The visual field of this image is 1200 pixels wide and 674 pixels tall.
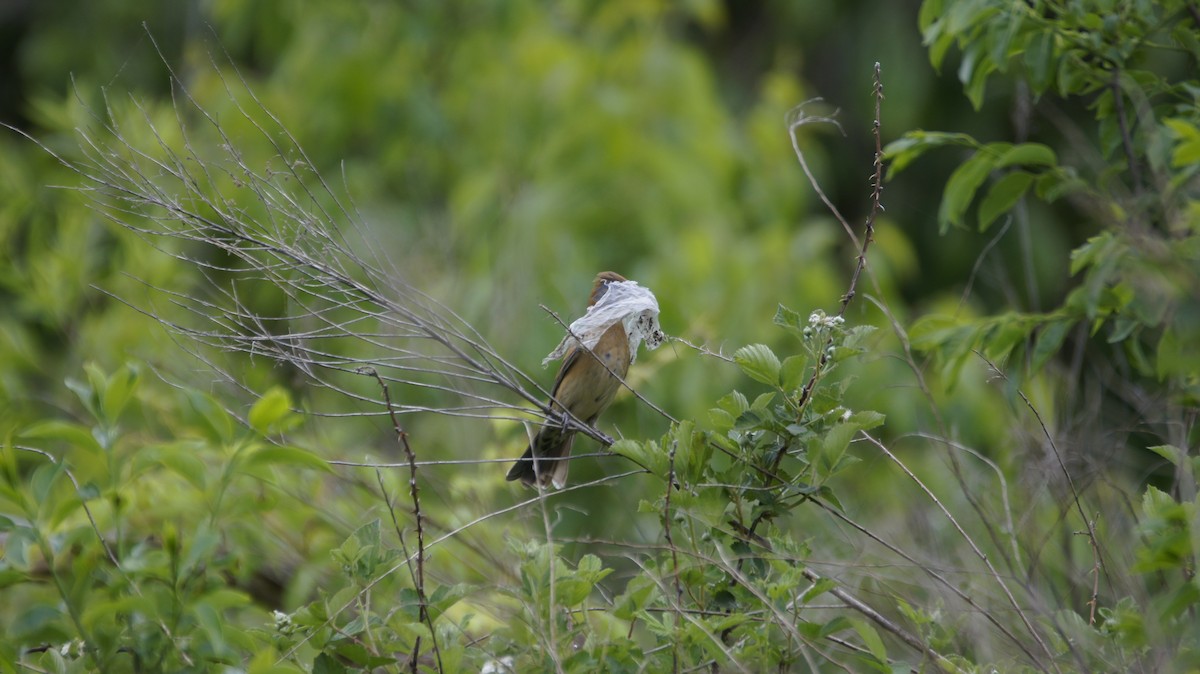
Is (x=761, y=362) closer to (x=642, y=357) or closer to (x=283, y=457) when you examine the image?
(x=283, y=457)

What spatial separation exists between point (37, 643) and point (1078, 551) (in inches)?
127

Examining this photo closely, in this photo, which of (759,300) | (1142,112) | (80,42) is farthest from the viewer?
(80,42)

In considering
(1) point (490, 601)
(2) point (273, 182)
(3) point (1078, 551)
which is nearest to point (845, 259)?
(3) point (1078, 551)

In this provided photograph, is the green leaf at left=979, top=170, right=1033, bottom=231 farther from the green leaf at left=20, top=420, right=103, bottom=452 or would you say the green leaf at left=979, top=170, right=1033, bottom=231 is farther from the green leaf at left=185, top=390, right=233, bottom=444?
the green leaf at left=20, top=420, right=103, bottom=452

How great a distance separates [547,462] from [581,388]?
386 millimetres

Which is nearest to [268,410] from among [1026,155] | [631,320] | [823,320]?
[631,320]

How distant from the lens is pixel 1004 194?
11.0 ft

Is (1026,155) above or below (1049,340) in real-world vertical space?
above

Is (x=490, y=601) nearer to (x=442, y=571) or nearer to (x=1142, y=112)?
(x=442, y=571)

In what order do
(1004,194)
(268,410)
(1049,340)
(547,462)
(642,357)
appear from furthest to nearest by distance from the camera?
(642,357) → (547,462) → (1004,194) → (1049,340) → (268,410)

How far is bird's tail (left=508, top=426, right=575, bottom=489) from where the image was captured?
12.9ft

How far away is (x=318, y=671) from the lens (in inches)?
99.3

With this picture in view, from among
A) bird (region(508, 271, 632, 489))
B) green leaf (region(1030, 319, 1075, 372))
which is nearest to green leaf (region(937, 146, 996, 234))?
green leaf (region(1030, 319, 1075, 372))

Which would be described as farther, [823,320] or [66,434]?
[66,434]
